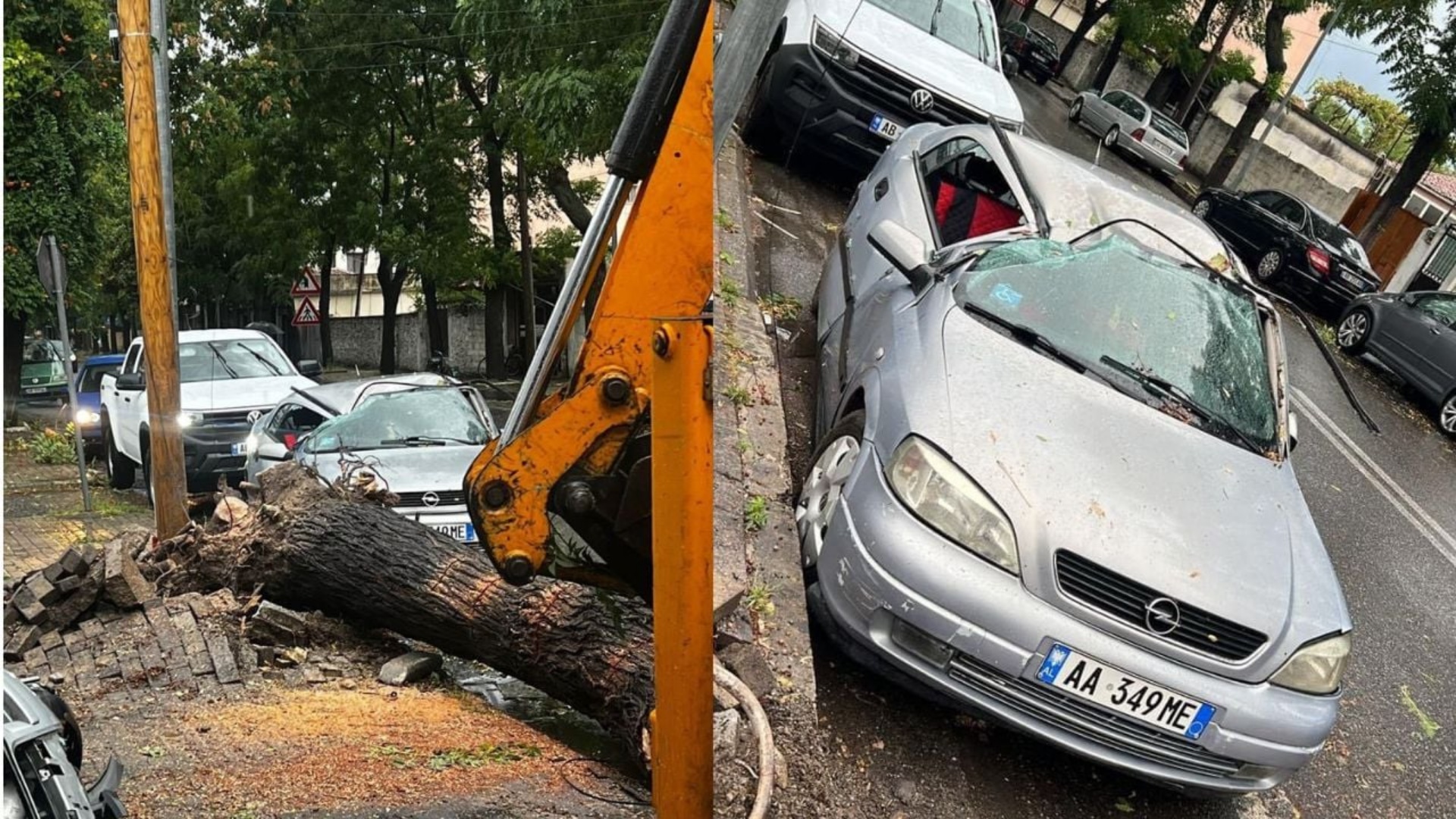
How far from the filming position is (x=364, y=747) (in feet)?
13.0

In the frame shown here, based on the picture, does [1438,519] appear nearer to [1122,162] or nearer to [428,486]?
[428,486]

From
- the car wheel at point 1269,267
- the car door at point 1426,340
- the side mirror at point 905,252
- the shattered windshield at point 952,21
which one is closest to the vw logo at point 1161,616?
the side mirror at point 905,252

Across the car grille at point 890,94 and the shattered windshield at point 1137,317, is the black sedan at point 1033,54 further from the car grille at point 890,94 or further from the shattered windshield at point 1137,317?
the shattered windshield at point 1137,317

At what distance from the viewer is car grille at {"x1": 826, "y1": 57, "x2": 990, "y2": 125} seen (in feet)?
28.1

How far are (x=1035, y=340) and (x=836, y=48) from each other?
5.22m

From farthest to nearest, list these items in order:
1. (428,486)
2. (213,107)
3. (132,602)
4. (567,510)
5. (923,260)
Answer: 1. (213,107)
2. (428,486)
3. (132,602)
4. (923,260)
5. (567,510)

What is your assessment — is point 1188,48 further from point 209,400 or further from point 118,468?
point 118,468

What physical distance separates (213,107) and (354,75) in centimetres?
768

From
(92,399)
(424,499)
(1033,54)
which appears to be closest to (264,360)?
(92,399)

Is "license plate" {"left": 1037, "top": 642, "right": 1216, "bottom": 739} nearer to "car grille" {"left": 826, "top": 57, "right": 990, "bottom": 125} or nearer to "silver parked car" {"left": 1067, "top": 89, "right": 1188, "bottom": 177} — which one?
"car grille" {"left": 826, "top": 57, "right": 990, "bottom": 125}

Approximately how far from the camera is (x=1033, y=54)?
2719 cm

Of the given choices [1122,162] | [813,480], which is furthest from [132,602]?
[1122,162]

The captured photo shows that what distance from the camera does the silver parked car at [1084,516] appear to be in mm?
3305

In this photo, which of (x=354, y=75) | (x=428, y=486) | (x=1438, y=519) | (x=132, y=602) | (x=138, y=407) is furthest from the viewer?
(x=354, y=75)
